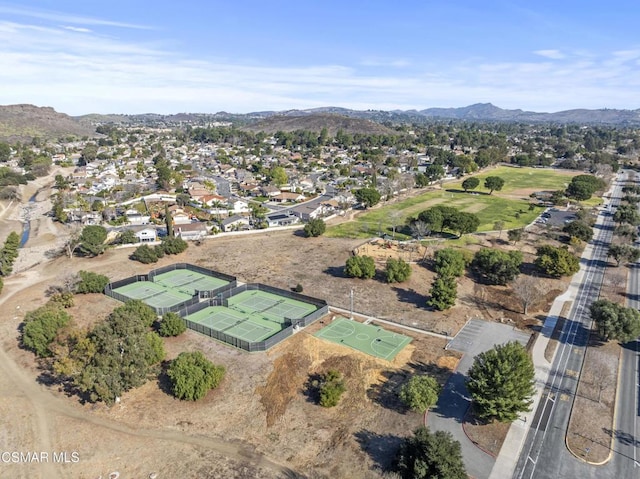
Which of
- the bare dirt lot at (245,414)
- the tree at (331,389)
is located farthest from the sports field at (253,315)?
the tree at (331,389)

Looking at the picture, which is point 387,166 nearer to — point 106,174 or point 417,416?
point 106,174

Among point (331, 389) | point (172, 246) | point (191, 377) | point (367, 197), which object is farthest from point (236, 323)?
point (367, 197)

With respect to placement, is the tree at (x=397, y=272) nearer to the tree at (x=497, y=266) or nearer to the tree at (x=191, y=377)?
the tree at (x=497, y=266)

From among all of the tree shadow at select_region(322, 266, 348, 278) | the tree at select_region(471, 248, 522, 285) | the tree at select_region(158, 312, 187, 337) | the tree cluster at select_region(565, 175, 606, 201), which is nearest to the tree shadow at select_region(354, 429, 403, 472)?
the tree at select_region(158, 312, 187, 337)

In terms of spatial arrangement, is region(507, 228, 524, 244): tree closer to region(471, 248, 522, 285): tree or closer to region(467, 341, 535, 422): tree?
region(471, 248, 522, 285): tree

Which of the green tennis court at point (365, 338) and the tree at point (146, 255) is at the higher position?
the tree at point (146, 255)

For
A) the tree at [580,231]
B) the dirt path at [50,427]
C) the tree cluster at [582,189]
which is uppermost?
the tree cluster at [582,189]
